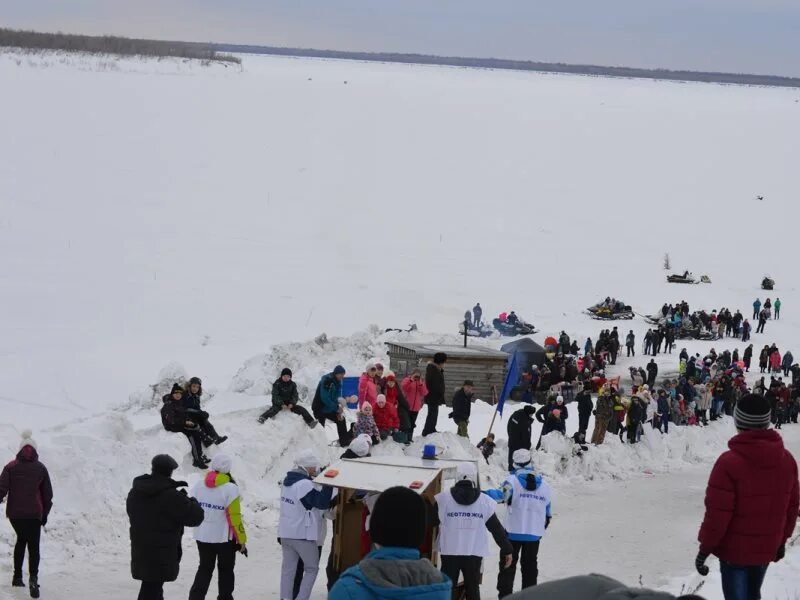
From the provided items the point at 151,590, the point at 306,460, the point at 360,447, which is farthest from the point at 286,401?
the point at 151,590

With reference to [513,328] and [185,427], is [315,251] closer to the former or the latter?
[513,328]

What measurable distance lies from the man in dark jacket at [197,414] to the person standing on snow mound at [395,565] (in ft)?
28.4

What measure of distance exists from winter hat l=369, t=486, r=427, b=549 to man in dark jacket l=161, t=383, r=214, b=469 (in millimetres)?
8593

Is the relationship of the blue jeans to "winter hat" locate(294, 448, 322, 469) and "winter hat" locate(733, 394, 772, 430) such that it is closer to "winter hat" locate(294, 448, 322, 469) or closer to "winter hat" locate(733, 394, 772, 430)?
"winter hat" locate(733, 394, 772, 430)

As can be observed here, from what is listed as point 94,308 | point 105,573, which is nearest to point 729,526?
point 105,573

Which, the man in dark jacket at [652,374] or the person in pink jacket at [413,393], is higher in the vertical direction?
the person in pink jacket at [413,393]

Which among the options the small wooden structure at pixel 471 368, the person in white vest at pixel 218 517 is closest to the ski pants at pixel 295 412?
the person in white vest at pixel 218 517

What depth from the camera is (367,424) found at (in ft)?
40.5

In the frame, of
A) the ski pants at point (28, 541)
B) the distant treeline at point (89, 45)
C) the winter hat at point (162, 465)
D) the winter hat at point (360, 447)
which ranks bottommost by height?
the ski pants at point (28, 541)

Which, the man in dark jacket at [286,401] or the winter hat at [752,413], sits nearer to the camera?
the winter hat at [752,413]

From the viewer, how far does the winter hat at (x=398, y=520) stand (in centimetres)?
379

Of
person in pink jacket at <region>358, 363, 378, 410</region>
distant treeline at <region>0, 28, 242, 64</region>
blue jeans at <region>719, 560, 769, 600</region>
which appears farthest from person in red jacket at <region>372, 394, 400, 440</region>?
distant treeline at <region>0, 28, 242, 64</region>

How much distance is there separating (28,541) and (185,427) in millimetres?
3709

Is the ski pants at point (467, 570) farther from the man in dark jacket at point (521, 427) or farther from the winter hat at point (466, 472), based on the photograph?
the man in dark jacket at point (521, 427)
